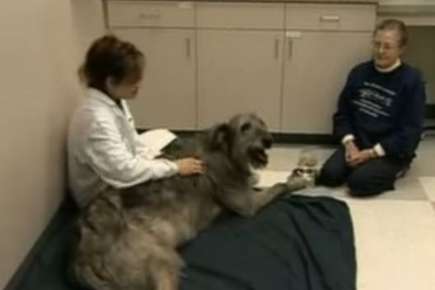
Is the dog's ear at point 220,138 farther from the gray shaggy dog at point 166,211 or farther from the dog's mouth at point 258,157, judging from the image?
the dog's mouth at point 258,157

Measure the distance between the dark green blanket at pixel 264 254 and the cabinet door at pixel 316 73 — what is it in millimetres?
911

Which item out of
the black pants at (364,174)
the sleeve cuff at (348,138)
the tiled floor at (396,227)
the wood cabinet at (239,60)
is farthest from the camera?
the wood cabinet at (239,60)

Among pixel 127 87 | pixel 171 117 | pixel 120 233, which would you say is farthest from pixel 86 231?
pixel 171 117

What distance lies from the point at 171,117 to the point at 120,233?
1.65m

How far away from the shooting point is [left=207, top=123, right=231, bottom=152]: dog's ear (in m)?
2.82

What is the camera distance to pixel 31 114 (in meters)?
2.46

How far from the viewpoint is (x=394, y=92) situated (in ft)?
11.2

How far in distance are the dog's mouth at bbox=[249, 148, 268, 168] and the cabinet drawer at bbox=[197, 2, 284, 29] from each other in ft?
3.35

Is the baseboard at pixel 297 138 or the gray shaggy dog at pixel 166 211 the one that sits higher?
the gray shaggy dog at pixel 166 211

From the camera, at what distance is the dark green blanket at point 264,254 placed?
2.45 metres

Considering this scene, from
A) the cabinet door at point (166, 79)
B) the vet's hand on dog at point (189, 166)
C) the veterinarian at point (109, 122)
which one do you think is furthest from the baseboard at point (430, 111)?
the veterinarian at point (109, 122)

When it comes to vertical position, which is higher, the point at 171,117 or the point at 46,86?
the point at 46,86

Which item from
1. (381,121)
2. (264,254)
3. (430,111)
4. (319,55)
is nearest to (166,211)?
(264,254)

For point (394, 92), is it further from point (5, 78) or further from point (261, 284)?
point (5, 78)
